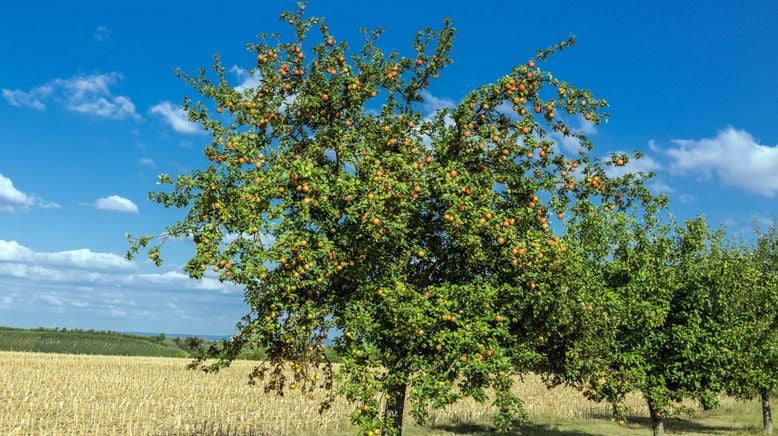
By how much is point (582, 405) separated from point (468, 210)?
31.4 m

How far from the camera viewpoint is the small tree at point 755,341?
89.9ft

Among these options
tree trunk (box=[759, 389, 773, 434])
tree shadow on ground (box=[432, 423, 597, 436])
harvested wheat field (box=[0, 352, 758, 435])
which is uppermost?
tree trunk (box=[759, 389, 773, 434])

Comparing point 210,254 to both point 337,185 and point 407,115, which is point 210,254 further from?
point 407,115

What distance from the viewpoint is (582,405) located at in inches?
1581

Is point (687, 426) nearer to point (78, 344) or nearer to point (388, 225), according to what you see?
point (388, 225)

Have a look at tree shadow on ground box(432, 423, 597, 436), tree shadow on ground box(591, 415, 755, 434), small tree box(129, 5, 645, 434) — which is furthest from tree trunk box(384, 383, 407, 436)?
tree shadow on ground box(591, 415, 755, 434)

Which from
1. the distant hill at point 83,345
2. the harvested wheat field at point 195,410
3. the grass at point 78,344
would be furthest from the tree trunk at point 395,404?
the grass at point 78,344

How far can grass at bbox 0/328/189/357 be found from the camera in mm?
81250

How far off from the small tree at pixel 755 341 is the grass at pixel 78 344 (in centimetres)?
7378

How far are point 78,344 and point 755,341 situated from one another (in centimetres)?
8093

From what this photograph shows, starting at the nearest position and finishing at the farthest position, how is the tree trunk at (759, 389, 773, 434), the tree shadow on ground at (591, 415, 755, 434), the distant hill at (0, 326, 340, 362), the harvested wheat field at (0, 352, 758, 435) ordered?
the harvested wheat field at (0, 352, 758, 435) → the tree trunk at (759, 389, 773, 434) → the tree shadow on ground at (591, 415, 755, 434) → the distant hill at (0, 326, 340, 362)

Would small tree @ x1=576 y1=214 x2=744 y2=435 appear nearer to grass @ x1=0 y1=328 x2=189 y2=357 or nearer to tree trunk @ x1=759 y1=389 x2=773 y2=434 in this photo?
tree trunk @ x1=759 y1=389 x2=773 y2=434

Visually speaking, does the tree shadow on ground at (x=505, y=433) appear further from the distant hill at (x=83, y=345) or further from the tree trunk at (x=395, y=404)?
the distant hill at (x=83, y=345)

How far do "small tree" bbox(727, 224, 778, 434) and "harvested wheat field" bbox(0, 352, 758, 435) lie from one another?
454 centimetres
